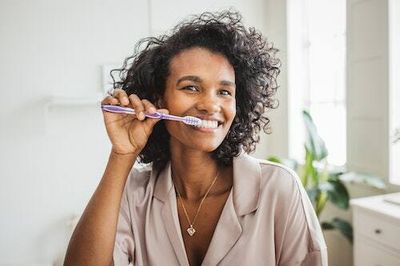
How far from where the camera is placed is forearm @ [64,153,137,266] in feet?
2.97

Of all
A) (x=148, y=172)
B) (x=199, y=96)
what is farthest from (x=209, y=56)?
(x=148, y=172)

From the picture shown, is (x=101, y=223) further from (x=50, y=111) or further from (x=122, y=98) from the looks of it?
(x=50, y=111)

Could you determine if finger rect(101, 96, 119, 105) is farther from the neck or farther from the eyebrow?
the neck

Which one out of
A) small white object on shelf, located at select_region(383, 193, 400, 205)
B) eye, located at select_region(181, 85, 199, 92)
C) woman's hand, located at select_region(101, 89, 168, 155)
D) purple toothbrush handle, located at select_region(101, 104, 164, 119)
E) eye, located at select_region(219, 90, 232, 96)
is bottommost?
small white object on shelf, located at select_region(383, 193, 400, 205)

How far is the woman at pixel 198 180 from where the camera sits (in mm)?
936

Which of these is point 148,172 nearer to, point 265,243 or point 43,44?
point 265,243

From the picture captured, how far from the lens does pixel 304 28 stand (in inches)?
118

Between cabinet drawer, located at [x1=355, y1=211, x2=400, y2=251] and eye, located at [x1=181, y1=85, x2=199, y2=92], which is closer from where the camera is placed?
eye, located at [x1=181, y1=85, x2=199, y2=92]

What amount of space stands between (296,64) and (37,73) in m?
2.05

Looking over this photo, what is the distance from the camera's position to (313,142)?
2.20m

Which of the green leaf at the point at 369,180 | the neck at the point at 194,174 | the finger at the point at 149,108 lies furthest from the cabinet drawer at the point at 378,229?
the finger at the point at 149,108

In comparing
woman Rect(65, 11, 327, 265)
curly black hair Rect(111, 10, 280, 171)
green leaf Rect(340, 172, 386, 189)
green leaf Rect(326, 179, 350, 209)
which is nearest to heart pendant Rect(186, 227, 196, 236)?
woman Rect(65, 11, 327, 265)

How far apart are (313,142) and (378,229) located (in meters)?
0.73

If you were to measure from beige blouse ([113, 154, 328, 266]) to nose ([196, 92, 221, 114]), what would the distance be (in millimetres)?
205
